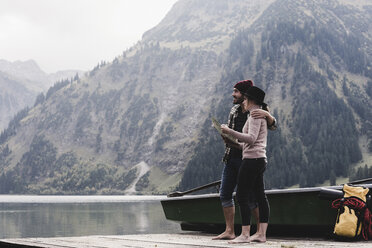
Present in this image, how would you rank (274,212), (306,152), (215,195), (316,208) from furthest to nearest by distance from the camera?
(306,152) < (215,195) < (274,212) < (316,208)

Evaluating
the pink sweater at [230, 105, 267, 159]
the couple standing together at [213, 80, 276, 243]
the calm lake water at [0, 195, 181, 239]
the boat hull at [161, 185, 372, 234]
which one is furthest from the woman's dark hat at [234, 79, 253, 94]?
the calm lake water at [0, 195, 181, 239]

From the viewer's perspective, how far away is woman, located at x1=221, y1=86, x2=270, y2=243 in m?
7.68

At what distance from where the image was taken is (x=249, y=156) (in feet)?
25.6

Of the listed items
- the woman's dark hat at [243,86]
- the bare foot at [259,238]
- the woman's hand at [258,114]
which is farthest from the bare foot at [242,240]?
the woman's dark hat at [243,86]

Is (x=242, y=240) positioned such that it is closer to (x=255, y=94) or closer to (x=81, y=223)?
(x=255, y=94)

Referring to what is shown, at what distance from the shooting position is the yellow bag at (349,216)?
7828 mm

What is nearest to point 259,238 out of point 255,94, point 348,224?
point 348,224

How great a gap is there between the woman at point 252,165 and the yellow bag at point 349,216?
131 centimetres

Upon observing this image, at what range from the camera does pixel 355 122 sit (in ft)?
646

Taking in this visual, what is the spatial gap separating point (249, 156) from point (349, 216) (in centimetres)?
203

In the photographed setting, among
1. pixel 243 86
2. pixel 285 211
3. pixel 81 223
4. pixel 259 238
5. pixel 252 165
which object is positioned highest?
pixel 243 86

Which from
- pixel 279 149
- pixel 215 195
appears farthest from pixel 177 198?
pixel 279 149

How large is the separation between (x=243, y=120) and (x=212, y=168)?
185m

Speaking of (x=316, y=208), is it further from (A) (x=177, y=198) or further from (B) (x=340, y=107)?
(B) (x=340, y=107)
